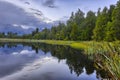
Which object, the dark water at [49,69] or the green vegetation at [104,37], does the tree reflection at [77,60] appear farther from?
the green vegetation at [104,37]

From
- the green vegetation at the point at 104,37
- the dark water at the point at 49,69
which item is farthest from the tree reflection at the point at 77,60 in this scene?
the green vegetation at the point at 104,37

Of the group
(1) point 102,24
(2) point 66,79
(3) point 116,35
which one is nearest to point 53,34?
(1) point 102,24

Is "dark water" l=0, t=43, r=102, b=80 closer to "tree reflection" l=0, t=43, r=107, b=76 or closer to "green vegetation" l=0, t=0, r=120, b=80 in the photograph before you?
"tree reflection" l=0, t=43, r=107, b=76

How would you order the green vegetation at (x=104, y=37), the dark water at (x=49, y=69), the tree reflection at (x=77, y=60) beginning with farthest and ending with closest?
1. the tree reflection at (x=77, y=60)
2. the dark water at (x=49, y=69)
3. the green vegetation at (x=104, y=37)

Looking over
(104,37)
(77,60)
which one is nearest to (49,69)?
(77,60)

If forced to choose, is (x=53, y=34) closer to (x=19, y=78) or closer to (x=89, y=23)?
(x=89, y=23)

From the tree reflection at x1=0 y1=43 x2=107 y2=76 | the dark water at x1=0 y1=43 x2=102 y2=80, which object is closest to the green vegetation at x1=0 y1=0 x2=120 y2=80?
the tree reflection at x1=0 y1=43 x2=107 y2=76

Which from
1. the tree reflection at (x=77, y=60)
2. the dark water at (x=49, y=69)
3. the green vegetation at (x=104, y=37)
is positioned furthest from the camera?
the tree reflection at (x=77, y=60)

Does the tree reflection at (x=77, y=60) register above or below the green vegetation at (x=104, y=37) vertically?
below

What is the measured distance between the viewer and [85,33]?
85.6 m

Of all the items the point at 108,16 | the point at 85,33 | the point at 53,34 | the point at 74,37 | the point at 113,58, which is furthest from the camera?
the point at 53,34

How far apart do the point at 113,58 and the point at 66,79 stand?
1313 cm

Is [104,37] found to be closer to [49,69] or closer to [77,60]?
[77,60]

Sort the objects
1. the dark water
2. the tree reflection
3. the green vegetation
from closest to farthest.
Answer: the green vegetation
the dark water
the tree reflection
